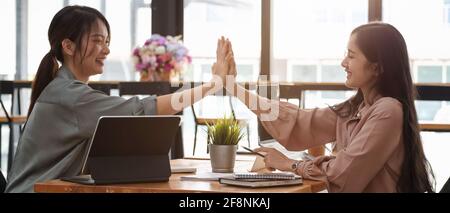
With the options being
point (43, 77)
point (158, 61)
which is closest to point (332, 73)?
point (158, 61)

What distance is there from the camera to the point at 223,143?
2.51m

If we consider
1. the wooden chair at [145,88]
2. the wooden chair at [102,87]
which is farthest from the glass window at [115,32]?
the wooden chair at [145,88]

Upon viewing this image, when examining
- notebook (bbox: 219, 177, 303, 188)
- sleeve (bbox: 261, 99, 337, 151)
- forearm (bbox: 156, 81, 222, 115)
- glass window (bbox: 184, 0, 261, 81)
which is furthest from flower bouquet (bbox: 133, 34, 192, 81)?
notebook (bbox: 219, 177, 303, 188)

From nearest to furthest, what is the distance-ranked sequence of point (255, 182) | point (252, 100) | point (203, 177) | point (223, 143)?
point (255, 182), point (203, 177), point (223, 143), point (252, 100)

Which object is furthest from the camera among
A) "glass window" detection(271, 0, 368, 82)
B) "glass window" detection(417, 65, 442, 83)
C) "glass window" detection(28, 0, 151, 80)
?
"glass window" detection(28, 0, 151, 80)

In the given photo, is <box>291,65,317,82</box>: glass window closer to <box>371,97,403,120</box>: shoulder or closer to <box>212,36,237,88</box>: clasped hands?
<box>212,36,237,88</box>: clasped hands

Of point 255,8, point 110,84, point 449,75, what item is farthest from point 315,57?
point 110,84

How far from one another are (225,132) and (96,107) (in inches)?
16.5

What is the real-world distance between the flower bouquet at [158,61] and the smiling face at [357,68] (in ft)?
14.1

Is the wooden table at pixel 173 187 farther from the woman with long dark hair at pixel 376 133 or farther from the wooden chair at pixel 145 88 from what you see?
the wooden chair at pixel 145 88

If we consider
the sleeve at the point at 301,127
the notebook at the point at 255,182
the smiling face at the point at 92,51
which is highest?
the smiling face at the point at 92,51

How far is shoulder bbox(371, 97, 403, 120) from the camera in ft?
7.86

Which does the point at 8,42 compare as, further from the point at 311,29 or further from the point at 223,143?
the point at 223,143

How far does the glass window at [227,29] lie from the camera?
825 cm
